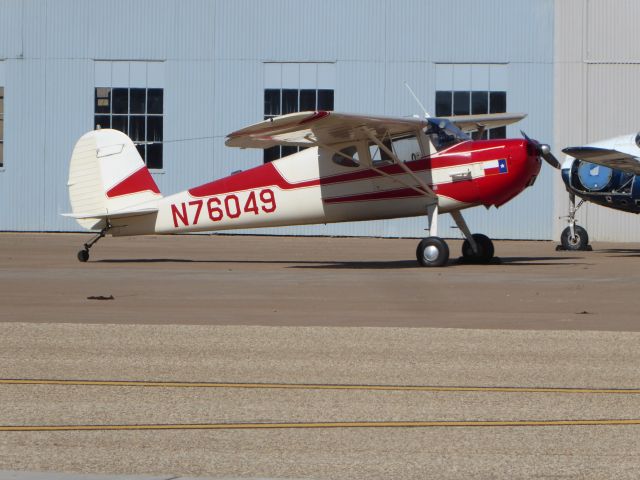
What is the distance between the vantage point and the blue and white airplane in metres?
24.0

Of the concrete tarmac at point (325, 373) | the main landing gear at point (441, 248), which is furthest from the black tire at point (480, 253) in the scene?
the concrete tarmac at point (325, 373)

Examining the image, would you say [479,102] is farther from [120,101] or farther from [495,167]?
[495,167]

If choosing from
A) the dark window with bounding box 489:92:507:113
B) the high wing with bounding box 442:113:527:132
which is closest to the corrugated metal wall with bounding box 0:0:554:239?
the dark window with bounding box 489:92:507:113

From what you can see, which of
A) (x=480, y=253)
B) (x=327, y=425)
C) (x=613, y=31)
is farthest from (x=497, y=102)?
(x=327, y=425)

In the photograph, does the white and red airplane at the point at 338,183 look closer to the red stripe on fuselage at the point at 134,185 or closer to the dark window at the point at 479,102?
the red stripe on fuselage at the point at 134,185

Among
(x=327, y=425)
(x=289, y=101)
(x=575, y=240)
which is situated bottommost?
(x=327, y=425)

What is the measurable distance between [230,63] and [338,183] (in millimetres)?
15444

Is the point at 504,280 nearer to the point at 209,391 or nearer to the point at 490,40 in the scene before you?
the point at 209,391

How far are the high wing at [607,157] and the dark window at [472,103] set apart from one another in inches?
421

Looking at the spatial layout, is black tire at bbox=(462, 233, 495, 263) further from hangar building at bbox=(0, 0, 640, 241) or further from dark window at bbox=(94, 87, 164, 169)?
dark window at bbox=(94, 87, 164, 169)

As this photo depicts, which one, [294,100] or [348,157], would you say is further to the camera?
[294,100]

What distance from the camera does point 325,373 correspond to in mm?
9156

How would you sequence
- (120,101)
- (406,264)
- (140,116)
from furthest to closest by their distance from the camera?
(120,101), (140,116), (406,264)

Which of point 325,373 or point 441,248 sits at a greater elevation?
point 441,248
